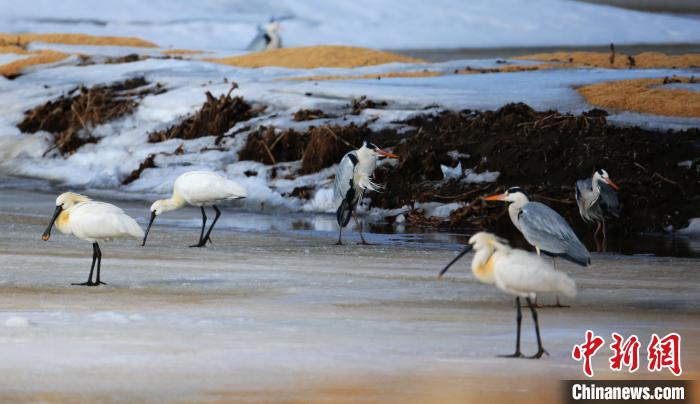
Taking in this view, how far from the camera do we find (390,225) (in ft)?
58.2

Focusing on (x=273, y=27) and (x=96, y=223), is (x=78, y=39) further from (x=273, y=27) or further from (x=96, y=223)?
(x=96, y=223)

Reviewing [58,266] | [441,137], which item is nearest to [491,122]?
[441,137]

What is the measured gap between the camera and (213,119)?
80.6 ft

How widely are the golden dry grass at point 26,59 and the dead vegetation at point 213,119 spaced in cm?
815

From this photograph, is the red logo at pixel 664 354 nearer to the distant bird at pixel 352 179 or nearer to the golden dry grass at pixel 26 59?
the distant bird at pixel 352 179

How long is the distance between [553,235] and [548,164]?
7.66 m

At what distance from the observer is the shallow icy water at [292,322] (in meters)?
7.88

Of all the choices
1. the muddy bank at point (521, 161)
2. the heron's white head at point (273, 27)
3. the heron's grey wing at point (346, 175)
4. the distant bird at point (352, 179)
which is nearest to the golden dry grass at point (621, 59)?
the heron's white head at point (273, 27)

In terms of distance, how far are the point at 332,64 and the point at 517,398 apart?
2482cm

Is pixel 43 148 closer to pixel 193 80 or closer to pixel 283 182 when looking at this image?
pixel 193 80

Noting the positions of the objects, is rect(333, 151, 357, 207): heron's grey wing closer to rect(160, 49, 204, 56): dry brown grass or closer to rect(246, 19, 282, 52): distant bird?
rect(160, 49, 204, 56): dry brown grass

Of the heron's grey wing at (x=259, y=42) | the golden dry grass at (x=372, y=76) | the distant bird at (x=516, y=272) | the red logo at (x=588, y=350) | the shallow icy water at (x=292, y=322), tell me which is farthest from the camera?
the heron's grey wing at (x=259, y=42)

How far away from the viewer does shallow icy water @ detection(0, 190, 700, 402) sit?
7.88 m

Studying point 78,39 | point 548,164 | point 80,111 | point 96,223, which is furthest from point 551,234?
point 78,39
